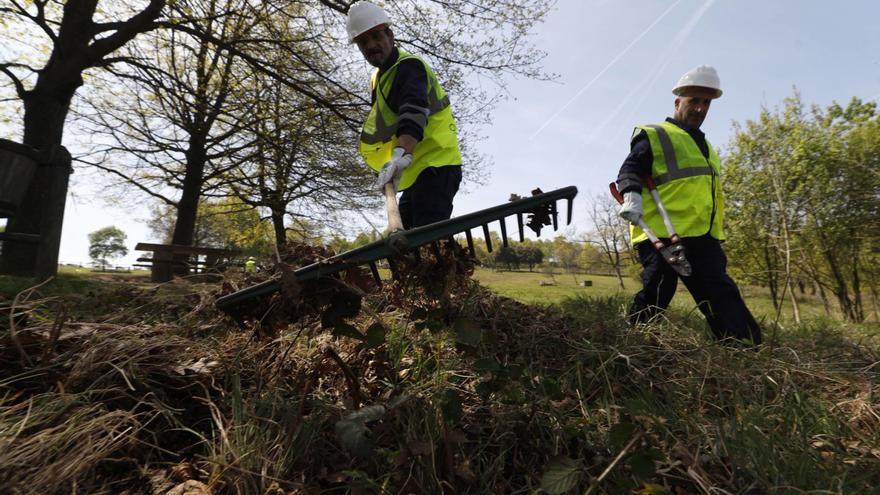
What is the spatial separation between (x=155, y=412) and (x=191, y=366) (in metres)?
0.23

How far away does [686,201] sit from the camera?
114 inches

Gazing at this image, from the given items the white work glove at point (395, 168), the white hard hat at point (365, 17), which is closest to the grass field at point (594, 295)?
the white work glove at point (395, 168)

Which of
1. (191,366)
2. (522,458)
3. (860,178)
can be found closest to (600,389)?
(522,458)

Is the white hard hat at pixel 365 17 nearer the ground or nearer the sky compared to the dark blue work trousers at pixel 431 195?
nearer the sky

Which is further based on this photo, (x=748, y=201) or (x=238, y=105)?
(x=748, y=201)

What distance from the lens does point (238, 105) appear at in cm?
703

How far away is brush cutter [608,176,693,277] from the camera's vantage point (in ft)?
9.01

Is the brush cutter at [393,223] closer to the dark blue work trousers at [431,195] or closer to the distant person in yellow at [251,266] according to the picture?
the dark blue work trousers at [431,195]

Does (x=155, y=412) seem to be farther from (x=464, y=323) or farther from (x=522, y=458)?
(x=522, y=458)

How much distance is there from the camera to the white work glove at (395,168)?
6.79ft

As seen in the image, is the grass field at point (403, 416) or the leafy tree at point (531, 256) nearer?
the grass field at point (403, 416)

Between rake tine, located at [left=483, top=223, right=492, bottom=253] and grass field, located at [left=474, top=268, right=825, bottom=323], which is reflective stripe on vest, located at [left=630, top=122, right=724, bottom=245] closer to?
grass field, located at [left=474, top=268, right=825, bottom=323]

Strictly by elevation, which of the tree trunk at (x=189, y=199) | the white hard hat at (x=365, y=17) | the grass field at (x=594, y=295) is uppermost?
the tree trunk at (x=189, y=199)

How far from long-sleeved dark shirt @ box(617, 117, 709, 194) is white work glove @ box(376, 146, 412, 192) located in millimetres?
1857
